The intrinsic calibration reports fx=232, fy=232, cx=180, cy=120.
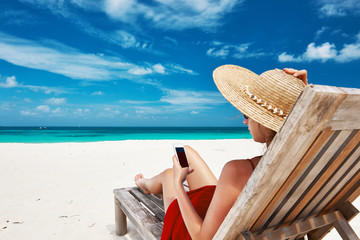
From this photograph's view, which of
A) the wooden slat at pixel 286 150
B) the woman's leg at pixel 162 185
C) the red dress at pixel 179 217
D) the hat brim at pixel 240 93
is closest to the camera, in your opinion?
the wooden slat at pixel 286 150

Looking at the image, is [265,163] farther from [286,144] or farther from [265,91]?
[265,91]

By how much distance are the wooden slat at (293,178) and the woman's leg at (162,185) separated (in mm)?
908

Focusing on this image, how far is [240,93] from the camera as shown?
1.38 m

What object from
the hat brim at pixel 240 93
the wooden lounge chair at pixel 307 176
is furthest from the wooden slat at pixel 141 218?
the hat brim at pixel 240 93

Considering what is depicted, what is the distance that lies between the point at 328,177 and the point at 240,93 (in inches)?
24.6

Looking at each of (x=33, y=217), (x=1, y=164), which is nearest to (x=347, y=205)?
(x=33, y=217)

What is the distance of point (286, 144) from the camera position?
0.78m

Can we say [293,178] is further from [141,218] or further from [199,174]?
[141,218]

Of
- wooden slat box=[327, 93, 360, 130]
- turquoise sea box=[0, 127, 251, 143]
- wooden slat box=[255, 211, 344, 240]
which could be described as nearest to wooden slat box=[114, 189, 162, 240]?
wooden slat box=[255, 211, 344, 240]

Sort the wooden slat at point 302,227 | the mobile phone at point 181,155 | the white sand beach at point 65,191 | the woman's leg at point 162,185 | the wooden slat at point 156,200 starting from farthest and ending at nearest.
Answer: the white sand beach at point 65,191 → the wooden slat at point 156,200 → the woman's leg at point 162,185 → the mobile phone at point 181,155 → the wooden slat at point 302,227

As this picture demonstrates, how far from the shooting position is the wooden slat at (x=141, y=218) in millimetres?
1759

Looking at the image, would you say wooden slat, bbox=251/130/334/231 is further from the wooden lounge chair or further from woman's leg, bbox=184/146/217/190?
woman's leg, bbox=184/146/217/190

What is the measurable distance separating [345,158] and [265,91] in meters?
0.49

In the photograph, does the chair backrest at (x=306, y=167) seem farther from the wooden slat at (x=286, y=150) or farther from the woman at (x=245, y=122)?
the woman at (x=245, y=122)
